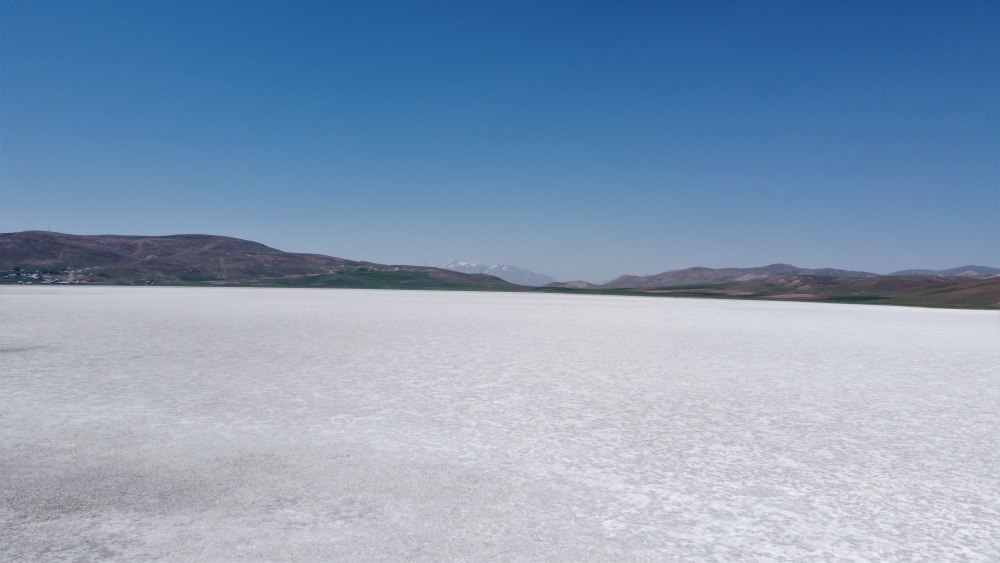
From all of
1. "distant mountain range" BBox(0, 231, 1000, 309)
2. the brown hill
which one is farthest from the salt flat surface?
the brown hill

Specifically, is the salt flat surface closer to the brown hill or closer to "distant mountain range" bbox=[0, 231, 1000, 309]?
"distant mountain range" bbox=[0, 231, 1000, 309]

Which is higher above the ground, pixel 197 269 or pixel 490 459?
pixel 197 269

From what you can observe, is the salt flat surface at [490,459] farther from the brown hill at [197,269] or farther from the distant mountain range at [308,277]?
the brown hill at [197,269]

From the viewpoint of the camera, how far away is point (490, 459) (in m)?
6.87

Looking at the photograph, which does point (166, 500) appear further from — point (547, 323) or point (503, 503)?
point (547, 323)

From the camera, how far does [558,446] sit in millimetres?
7383

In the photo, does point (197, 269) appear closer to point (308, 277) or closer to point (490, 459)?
point (308, 277)

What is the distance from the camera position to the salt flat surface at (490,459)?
4.80 m

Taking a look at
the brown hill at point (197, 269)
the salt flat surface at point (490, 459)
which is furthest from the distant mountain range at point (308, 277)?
the salt flat surface at point (490, 459)

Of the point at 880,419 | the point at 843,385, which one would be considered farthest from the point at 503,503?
the point at 843,385

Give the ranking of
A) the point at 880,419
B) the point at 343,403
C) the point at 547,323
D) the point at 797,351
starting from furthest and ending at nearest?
the point at 547,323
the point at 797,351
the point at 343,403
the point at 880,419

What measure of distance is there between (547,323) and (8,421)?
20.4m

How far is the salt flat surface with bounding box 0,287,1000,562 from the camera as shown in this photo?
4.80 meters

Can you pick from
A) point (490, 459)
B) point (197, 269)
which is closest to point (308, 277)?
point (197, 269)
